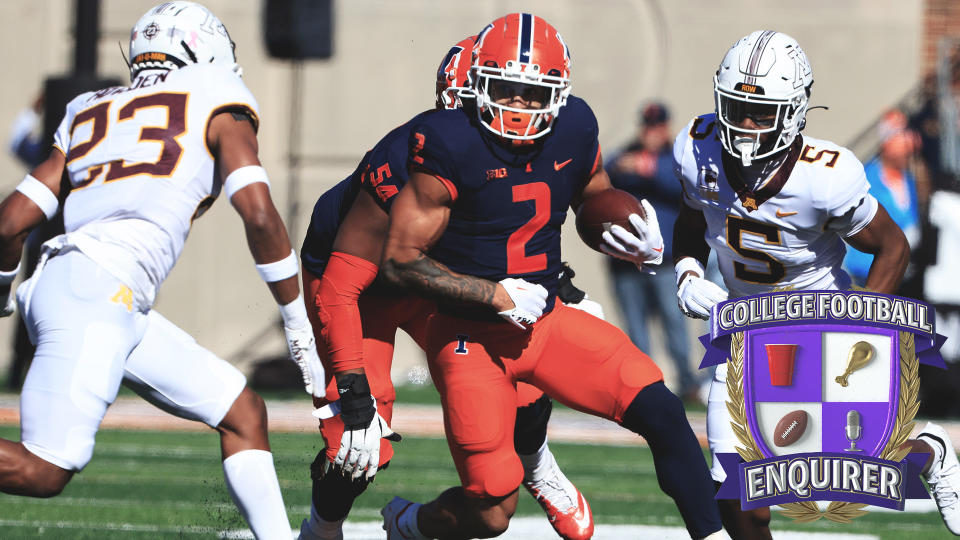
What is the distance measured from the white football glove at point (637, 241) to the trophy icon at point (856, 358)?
0.79m

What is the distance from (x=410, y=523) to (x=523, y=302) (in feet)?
3.46

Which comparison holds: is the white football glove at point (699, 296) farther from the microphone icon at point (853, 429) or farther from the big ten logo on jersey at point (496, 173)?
the big ten logo on jersey at point (496, 173)

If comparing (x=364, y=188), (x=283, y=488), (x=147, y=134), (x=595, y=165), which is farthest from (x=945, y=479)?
(x=283, y=488)

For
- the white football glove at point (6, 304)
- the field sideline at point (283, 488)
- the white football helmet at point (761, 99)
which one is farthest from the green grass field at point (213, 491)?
the white football helmet at point (761, 99)

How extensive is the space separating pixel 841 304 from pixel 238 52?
853cm

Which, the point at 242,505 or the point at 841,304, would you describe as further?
the point at 841,304

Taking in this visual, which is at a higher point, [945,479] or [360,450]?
[360,450]

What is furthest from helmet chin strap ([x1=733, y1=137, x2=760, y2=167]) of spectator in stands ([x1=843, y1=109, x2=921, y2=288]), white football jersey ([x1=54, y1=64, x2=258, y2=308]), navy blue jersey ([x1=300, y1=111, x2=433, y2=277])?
spectator in stands ([x1=843, y1=109, x2=921, y2=288])

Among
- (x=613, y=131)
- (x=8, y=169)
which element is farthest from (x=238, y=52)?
(x=613, y=131)

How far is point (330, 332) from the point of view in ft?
15.6

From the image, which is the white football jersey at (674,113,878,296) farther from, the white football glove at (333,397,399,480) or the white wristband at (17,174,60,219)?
the white wristband at (17,174,60,219)

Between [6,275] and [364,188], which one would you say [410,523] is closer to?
[364,188]

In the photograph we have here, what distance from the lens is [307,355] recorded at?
4500 mm

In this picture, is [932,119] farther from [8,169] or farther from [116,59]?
[8,169]
